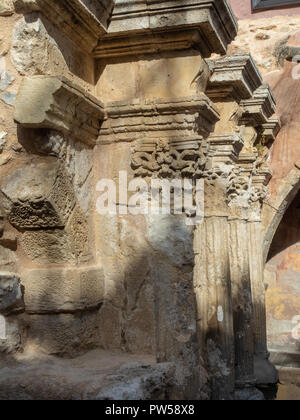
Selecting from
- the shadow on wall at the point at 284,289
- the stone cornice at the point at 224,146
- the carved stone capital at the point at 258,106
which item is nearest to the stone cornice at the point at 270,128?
the carved stone capital at the point at 258,106

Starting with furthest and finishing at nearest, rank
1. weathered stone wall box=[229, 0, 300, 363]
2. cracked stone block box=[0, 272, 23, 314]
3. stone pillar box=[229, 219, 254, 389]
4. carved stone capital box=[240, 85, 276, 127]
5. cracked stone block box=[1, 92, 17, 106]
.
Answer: weathered stone wall box=[229, 0, 300, 363] → carved stone capital box=[240, 85, 276, 127] → stone pillar box=[229, 219, 254, 389] → cracked stone block box=[1, 92, 17, 106] → cracked stone block box=[0, 272, 23, 314]

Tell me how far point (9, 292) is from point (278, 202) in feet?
22.3

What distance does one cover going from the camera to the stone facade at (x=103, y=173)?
266cm

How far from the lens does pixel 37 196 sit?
2.63 m

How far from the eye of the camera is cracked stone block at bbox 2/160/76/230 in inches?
104

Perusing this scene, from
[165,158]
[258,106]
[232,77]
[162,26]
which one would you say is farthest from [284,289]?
[162,26]

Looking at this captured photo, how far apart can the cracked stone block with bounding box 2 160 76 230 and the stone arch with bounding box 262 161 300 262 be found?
6.49m

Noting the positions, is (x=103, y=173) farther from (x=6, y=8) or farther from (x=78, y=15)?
(x=6, y=8)

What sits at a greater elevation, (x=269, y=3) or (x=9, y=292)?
(x=269, y=3)

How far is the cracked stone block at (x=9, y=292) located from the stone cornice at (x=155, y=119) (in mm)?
981

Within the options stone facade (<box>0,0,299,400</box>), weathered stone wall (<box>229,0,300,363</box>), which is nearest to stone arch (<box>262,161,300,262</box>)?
weathered stone wall (<box>229,0,300,363</box>)

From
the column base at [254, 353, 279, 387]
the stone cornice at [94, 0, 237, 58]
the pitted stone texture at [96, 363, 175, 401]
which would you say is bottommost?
the column base at [254, 353, 279, 387]

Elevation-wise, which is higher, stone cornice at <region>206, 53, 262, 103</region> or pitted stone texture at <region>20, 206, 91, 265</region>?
stone cornice at <region>206, 53, 262, 103</region>

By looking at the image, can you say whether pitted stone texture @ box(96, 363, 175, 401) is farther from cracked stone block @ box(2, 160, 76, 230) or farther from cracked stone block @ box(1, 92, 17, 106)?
cracked stone block @ box(1, 92, 17, 106)
